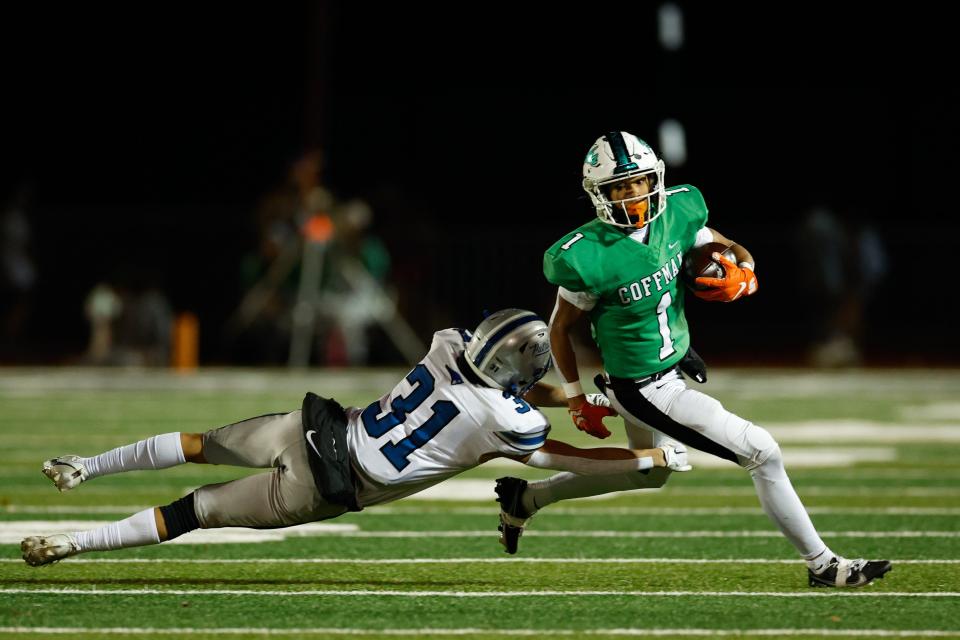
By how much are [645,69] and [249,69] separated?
18.2 feet

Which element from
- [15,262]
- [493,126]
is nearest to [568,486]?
[15,262]

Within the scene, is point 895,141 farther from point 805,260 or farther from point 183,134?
point 183,134

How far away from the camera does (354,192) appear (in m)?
21.1

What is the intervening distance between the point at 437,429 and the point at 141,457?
37.1 inches

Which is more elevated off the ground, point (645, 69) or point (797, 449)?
point (645, 69)

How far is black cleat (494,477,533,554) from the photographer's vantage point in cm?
558

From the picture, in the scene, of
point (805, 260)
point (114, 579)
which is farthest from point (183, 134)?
point (114, 579)

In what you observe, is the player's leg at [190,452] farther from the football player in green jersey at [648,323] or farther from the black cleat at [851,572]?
the black cleat at [851,572]

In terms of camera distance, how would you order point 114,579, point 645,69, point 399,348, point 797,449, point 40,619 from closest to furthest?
point 40,619 → point 114,579 → point 797,449 → point 399,348 → point 645,69

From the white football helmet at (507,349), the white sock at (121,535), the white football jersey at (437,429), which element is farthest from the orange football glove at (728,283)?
the white sock at (121,535)

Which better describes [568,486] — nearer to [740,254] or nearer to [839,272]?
[740,254]

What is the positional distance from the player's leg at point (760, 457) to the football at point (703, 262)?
0.40 m

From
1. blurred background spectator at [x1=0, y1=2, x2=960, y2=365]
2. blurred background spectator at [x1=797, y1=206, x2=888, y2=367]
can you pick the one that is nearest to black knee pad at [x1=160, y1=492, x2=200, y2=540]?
blurred background spectator at [x1=797, y1=206, x2=888, y2=367]

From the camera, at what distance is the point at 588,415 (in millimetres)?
5176
